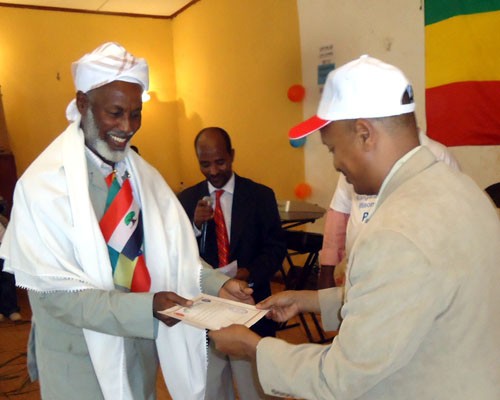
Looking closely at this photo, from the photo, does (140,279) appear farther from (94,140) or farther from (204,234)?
(204,234)

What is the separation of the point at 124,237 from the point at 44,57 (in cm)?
613

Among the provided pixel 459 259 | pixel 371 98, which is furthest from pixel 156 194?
pixel 459 259

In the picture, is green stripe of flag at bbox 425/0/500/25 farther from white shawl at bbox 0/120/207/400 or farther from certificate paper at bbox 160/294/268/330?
white shawl at bbox 0/120/207/400

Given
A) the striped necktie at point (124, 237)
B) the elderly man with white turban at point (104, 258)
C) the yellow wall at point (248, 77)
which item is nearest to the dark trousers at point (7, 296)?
the yellow wall at point (248, 77)

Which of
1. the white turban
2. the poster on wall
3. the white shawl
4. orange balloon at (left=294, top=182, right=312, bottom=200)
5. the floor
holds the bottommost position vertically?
the floor

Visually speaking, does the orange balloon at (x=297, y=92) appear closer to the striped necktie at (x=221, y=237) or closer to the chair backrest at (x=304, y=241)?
the chair backrest at (x=304, y=241)

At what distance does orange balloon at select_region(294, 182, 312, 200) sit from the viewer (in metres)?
4.95

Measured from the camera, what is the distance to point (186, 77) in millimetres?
7496

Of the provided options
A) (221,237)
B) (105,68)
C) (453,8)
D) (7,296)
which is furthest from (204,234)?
(7,296)

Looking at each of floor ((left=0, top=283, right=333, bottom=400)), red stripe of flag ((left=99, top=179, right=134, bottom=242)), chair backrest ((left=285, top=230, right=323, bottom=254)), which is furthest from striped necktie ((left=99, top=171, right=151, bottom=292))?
chair backrest ((left=285, top=230, right=323, bottom=254))

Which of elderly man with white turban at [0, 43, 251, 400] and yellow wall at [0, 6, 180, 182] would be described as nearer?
elderly man with white turban at [0, 43, 251, 400]

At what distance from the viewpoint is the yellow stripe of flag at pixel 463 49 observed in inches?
118

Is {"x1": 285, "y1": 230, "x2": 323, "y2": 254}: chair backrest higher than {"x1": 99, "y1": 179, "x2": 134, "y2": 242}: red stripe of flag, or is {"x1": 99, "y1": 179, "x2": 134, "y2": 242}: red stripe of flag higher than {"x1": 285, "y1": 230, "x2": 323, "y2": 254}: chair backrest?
{"x1": 99, "y1": 179, "x2": 134, "y2": 242}: red stripe of flag

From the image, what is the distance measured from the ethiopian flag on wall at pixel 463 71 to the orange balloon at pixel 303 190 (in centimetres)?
167
